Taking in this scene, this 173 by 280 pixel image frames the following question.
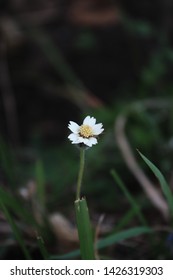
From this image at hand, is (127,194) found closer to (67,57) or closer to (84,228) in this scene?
(84,228)

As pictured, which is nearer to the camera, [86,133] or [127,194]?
[86,133]

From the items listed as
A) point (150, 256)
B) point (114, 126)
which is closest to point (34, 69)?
point (114, 126)

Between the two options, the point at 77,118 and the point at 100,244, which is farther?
the point at 77,118

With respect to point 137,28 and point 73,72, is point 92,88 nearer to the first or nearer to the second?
point 73,72

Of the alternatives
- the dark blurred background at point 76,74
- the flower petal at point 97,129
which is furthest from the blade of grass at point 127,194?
the dark blurred background at point 76,74

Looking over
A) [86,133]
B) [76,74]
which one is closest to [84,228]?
[86,133]

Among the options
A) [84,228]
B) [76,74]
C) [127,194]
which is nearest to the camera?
[84,228]

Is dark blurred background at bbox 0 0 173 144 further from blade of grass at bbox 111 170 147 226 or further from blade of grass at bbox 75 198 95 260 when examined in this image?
blade of grass at bbox 75 198 95 260

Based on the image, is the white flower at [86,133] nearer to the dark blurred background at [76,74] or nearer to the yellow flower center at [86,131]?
the yellow flower center at [86,131]

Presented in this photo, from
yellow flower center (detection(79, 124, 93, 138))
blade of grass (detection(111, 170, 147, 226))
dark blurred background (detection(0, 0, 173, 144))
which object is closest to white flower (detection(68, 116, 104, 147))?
yellow flower center (detection(79, 124, 93, 138))
